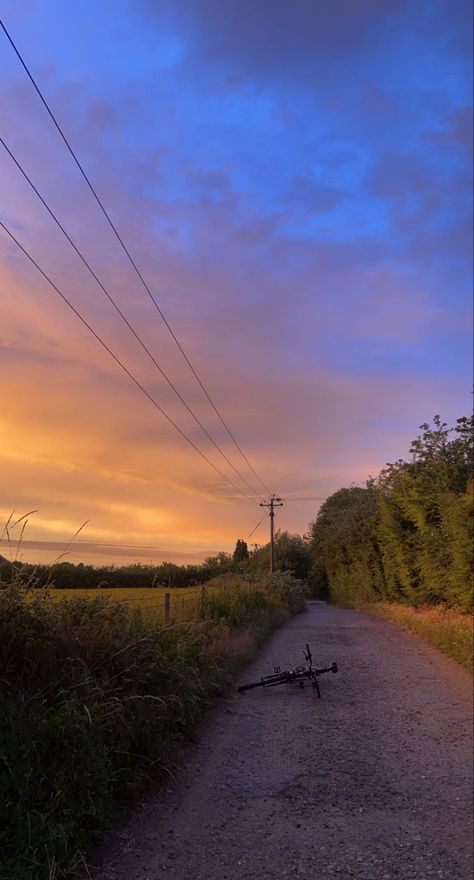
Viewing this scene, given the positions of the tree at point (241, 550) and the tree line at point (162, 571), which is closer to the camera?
the tree line at point (162, 571)

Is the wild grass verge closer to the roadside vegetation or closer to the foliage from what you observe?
the roadside vegetation

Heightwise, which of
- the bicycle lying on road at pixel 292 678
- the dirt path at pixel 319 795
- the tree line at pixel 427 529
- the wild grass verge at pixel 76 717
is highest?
the tree line at pixel 427 529

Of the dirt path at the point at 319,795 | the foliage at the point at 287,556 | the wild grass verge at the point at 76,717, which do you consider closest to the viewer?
the wild grass verge at the point at 76,717

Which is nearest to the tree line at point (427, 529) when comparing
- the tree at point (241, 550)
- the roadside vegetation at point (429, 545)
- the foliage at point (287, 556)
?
the roadside vegetation at point (429, 545)

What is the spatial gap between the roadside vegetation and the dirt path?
9.87 ft

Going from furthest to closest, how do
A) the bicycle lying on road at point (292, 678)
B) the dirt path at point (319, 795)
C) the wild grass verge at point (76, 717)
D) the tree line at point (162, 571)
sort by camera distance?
1. the bicycle lying on road at point (292, 678)
2. the tree line at point (162, 571)
3. the dirt path at point (319, 795)
4. the wild grass verge at point (76, 717)

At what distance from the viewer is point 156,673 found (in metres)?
5.65

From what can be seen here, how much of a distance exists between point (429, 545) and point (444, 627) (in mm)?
2399

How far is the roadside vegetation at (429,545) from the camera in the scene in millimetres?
11195

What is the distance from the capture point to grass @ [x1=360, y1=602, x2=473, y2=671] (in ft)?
33.9

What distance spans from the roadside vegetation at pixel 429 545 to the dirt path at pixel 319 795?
118 inches

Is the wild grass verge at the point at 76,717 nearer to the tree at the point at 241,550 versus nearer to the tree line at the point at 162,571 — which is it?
the tree line at the point at 162,571

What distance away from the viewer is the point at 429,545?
1416cm

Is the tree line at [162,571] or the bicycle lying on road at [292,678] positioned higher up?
the tree line at [162,571]
